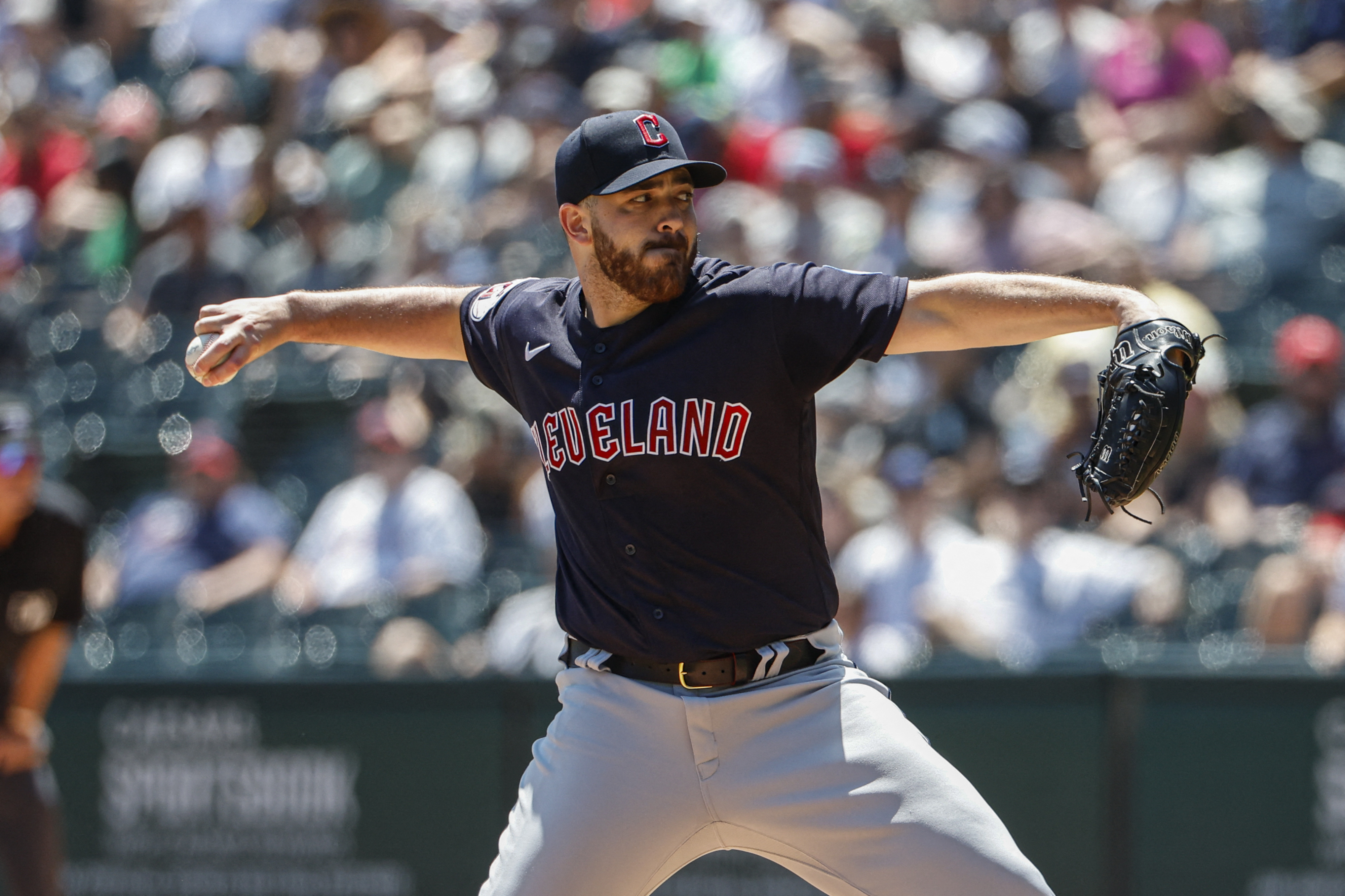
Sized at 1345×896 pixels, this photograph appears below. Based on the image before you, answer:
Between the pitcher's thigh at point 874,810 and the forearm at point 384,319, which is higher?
the forearm at point 384,319

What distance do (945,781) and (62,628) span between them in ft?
12.2

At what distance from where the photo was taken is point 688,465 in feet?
10.7

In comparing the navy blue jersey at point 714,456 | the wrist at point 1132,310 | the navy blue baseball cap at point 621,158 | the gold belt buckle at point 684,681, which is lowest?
the gold belt buckle at point 684,681

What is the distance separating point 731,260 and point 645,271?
16.5 feet

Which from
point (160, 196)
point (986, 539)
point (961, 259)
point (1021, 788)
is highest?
point (160, 196)

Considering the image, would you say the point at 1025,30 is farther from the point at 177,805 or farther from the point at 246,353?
the point at 246,353

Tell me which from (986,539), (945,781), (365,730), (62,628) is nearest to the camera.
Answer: (945,781)

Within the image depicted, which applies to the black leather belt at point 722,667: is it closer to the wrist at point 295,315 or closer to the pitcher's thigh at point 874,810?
the pitcher's thigh at point 874,810

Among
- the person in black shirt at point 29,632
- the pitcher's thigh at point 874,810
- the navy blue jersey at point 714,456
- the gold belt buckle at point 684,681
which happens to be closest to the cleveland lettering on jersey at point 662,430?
the navy blue jersey at point 714,456

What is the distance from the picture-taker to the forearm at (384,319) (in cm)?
360

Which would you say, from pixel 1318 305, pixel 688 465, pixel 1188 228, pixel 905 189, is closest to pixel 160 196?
pixel 905 189

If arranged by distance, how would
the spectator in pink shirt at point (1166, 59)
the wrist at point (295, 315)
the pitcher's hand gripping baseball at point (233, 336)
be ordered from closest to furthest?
the pitcher's hand gripping baseball at point (233, 336) < the wrist at point (295, 315) < the spectator in pink shirt at point (1166, 59)

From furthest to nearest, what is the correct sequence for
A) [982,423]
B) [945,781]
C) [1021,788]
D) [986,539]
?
[982,423], [986,539], [1021,788], [945,781]

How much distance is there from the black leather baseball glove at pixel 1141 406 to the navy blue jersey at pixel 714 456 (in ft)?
1.51
